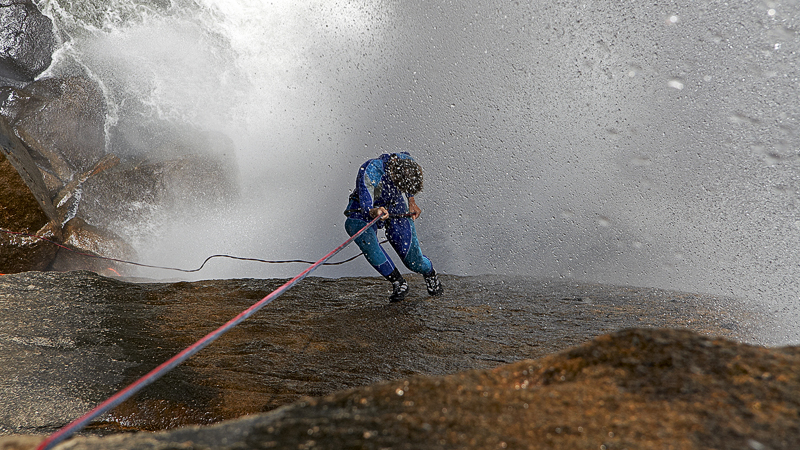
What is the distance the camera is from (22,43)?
39.0 ft

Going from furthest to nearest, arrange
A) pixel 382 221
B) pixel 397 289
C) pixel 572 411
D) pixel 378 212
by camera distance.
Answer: pixel 397 289
pixel 382 221
pixel 378 212
pixel 572 411

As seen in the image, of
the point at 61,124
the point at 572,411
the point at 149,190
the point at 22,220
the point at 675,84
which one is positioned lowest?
the point at 572,411

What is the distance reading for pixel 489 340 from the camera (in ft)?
14.0

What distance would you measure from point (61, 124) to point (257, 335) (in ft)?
35.3

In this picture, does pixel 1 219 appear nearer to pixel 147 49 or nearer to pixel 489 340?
pixel 489 340

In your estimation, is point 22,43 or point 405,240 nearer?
point 405,240

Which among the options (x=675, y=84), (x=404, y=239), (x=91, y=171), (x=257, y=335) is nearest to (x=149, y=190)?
(x=91, y=171)

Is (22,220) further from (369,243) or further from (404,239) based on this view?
(404,239)

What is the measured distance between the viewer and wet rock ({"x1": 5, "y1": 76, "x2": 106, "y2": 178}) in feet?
36.9

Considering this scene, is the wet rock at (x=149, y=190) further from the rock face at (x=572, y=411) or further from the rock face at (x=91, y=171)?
the rock face at (x=572, y=411)

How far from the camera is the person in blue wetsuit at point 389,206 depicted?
500cm

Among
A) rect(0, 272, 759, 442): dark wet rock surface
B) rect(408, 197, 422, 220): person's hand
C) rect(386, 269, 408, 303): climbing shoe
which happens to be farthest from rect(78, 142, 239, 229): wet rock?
rect(408, 197, 422, 220): person's hand

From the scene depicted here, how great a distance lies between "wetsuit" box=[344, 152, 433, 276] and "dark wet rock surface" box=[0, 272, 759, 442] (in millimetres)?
586

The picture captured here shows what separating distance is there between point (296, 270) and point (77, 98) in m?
7.52
